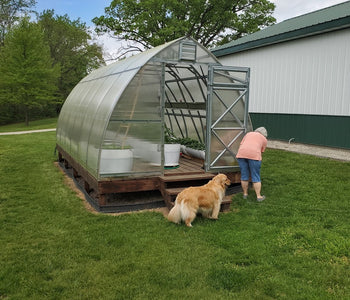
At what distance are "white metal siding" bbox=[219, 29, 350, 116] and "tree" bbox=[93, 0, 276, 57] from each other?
14.5 meters

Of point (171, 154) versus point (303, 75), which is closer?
point (171, 154)

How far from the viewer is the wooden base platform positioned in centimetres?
657

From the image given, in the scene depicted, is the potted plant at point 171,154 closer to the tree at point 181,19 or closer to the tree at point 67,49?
the tree at point 181,19

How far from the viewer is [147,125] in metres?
6.86

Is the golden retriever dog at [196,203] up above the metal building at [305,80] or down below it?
below

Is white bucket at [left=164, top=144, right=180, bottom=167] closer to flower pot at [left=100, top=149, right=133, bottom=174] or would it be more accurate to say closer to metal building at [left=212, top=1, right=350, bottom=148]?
flower pot at [left=100, top=149, right=133, bottom=174]

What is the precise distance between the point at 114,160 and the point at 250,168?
264 cm

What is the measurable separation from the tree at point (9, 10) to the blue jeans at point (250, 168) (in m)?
40.0

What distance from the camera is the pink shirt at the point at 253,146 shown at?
22.5 ft

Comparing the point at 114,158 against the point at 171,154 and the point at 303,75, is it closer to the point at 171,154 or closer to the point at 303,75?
the point at 171,154

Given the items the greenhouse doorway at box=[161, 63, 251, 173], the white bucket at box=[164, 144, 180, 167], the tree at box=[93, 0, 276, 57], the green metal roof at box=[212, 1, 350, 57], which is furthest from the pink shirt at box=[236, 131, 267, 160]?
the tree at box=[93, 0, 276, 57]

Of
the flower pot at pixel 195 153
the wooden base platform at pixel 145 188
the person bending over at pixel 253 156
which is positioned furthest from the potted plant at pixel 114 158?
the flower pot at pixel 195 153

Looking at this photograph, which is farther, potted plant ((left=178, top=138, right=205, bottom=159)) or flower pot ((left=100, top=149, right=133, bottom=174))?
potted plant ((left=178, top=138, right=205, bottom=159))

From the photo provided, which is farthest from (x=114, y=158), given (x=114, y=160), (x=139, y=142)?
(x=139, y=142)
